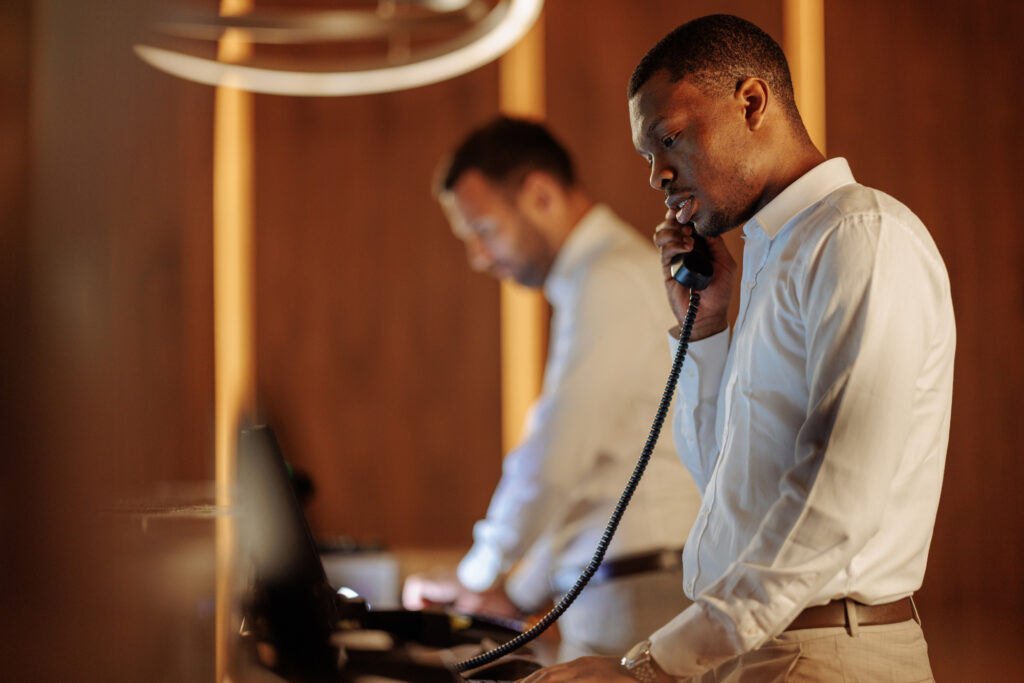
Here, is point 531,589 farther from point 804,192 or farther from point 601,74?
point 601,74

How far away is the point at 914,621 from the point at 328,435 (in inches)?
140

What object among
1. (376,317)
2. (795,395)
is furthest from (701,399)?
(376,317)

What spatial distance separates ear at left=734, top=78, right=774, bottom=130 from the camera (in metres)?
1.11

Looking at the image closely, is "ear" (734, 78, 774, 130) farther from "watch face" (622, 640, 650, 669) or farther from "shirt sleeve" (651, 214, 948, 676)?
"watch face" (622, 640, 650, 669)

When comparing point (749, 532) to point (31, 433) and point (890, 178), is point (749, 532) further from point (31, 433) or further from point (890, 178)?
point (890, 178)

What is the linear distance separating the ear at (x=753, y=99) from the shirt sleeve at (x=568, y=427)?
985 millimetres

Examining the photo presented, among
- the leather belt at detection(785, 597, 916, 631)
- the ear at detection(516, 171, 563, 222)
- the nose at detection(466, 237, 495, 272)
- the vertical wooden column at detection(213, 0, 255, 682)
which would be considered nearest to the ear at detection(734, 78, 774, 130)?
the leather belt at detection(785, 597, 916, 631)

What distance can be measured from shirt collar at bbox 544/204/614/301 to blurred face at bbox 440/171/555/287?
9 cm

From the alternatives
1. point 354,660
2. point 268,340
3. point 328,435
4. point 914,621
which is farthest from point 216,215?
point 914,621

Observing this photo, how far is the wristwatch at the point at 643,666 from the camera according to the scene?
100 cm

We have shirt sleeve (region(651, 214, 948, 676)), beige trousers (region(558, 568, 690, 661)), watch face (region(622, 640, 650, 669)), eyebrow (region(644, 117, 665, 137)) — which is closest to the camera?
shirt sleeve (region(651, 214, 948, 676))

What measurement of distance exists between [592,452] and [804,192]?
105 centimetres

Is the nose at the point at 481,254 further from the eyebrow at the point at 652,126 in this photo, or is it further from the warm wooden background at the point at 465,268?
the warm wooden background at the point at 465,268

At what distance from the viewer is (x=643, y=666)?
1.01 m
